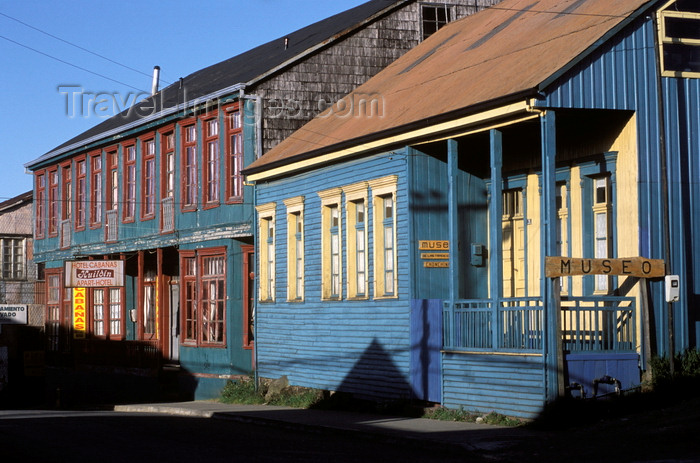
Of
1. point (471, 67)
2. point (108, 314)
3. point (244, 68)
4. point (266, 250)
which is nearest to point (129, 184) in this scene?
point (108, 314)

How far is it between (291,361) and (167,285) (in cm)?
931

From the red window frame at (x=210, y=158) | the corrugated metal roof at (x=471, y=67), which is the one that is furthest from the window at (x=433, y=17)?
the red window frame at (x=210, y=158)

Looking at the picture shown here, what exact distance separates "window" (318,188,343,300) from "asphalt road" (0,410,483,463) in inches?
150

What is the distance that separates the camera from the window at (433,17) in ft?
101

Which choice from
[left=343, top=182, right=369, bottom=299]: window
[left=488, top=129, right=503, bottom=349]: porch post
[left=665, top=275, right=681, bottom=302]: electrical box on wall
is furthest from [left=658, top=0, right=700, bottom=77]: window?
[left=343, top=182, right=369, bottom=299]: window

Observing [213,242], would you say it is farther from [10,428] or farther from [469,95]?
[469,95]

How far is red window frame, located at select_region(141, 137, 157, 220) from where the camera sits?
32.8 metres

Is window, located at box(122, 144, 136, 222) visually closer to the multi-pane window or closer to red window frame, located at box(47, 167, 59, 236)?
red window frame, located at box(47, 167, 59, 236)

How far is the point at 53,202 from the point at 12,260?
375 inches

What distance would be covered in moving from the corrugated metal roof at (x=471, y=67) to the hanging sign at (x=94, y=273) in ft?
26.5

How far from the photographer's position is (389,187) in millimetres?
21391

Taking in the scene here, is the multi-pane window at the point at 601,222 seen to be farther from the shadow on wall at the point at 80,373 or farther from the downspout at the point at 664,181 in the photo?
the shadow on wall at the point at 80,373

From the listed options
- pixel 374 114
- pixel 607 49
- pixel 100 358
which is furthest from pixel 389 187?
pixel 100 358

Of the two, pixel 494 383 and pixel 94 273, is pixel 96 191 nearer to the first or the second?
pixel 94 273
